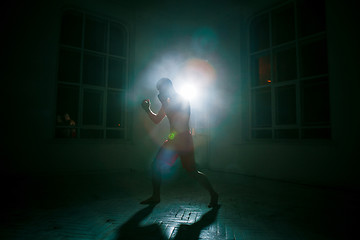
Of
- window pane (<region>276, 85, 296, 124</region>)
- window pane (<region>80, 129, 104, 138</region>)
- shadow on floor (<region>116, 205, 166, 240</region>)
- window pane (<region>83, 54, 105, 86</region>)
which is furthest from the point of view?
window pane (<region>83, 54, 105, 86</region>)

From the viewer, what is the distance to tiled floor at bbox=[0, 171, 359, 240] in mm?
2447

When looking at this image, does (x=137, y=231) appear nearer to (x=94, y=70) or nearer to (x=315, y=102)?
(x=315, y=102)

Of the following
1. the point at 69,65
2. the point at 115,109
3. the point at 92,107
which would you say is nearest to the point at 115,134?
the point at 115,109

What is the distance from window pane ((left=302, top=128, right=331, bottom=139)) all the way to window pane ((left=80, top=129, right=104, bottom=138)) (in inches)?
237

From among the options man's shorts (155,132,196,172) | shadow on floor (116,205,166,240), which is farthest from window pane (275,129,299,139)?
shadow on floor (116,205,166,240)

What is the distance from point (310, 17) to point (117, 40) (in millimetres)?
5933

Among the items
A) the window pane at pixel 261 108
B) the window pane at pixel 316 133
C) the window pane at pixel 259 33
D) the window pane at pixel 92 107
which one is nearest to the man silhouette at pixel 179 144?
the window pane at pixel 316 133

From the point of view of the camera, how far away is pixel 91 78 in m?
7.13

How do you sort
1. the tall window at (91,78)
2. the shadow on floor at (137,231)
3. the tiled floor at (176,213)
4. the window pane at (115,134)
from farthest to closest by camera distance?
the window pane at (115,134) → the tall window at (91,78) → the tiled floor at (176,213) → the shadow on floor at (137,231)

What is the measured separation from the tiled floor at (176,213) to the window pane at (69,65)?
325 centimetres

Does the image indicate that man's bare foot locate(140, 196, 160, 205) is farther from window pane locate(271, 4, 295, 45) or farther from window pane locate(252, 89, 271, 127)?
window pane locate(271, 4, 295, 45)

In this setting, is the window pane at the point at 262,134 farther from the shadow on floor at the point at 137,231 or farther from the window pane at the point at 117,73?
the shadow on floor at the point at 137,231

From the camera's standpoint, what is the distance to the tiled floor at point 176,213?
8.03ft

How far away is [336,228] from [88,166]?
590 centimetres
